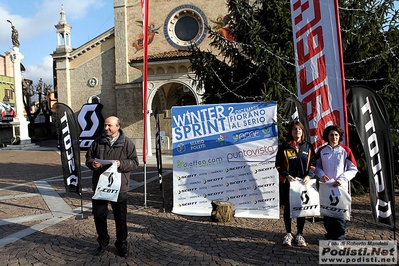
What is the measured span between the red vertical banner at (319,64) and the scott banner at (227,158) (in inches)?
33.5

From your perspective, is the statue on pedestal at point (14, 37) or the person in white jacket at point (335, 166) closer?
the person in white jacket at point (335, 166)

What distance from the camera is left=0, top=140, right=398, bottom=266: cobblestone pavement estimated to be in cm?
441

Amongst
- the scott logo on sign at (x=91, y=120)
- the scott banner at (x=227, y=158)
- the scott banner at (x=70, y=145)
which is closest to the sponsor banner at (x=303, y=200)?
the scott banner at (x=227, y=158)

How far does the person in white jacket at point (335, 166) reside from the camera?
4.34m

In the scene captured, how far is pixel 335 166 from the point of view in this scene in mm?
4387

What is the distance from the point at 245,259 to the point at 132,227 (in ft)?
8.08

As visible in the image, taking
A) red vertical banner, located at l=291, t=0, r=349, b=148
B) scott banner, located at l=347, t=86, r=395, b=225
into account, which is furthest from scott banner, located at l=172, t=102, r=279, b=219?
scott banner, located at l=347, t=86, r=395, b=225

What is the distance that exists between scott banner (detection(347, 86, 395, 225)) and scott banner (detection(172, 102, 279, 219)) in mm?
1944

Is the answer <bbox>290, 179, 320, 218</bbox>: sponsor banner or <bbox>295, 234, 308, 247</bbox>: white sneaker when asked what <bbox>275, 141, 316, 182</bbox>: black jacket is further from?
<bbox>295, 234, 308, 247</bbox>: white sneaker

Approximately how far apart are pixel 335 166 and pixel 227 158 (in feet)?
8.72

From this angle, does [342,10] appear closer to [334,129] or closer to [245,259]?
[334,129]

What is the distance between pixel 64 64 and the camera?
2433 cm

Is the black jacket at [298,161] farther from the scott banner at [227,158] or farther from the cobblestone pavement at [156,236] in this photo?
the scott banner at [227,158]

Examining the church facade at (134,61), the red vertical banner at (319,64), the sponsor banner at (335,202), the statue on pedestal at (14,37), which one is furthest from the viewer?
the statue on pedestal at (14,37)
